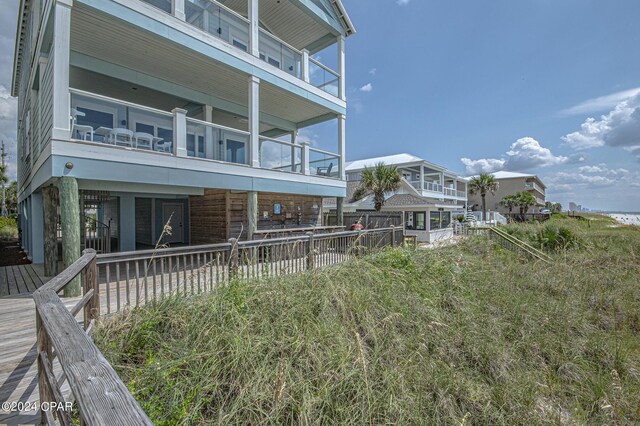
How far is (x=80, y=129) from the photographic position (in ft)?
19.4

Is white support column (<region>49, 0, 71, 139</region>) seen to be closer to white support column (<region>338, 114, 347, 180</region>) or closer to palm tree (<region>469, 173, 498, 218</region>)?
white support column (<region>338, 114, 347, 180</region>)

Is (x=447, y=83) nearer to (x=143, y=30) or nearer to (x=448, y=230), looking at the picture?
(x=448, y=230)

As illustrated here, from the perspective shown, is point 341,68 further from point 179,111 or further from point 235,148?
point 179,111

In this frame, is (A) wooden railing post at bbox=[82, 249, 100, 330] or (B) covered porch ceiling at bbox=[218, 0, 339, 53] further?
(B) covered porch ceiling at bbox=[218, 0, 339, 53]

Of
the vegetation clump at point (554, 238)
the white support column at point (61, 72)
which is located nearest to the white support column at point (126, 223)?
the white support column at point (61, 72)

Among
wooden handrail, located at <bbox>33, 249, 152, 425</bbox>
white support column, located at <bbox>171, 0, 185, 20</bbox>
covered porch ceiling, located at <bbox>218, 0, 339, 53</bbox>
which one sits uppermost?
covered porch ceiling, located at <bbox>218, 0, 339, 53</bbox>

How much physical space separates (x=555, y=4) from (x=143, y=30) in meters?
14.0

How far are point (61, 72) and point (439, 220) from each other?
2409 centimetres

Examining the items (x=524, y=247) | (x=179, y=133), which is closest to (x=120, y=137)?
(x=179, y=133)

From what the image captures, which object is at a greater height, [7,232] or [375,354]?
[7,232]

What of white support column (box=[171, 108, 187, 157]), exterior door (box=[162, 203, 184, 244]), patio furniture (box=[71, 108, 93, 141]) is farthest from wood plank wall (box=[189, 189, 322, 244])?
patio furniture (box=[71, 108, 93, 141])

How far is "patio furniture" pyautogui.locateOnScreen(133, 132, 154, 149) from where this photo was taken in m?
6.79

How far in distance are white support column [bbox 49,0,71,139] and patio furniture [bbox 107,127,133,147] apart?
37.8 inches

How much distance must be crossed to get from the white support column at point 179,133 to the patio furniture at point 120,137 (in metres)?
0.96
